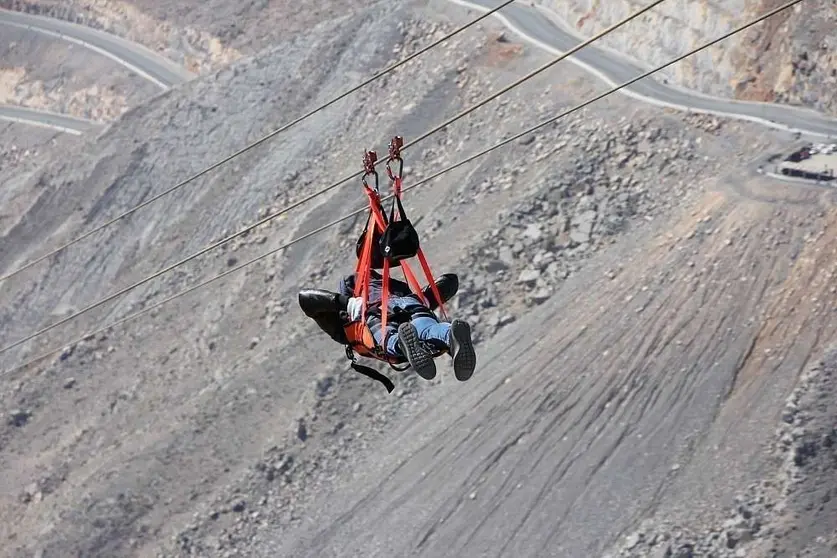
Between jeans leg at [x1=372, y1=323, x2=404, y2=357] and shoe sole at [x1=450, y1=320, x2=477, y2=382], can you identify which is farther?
jeans leg at [x1=372, y1=323, x2=404, y2=357]

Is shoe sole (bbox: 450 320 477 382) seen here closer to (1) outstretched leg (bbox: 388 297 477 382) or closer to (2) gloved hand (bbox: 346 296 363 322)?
(1) outstretched leg (bbox: 388 297 477 382)

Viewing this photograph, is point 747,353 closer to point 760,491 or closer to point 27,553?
point 760,491

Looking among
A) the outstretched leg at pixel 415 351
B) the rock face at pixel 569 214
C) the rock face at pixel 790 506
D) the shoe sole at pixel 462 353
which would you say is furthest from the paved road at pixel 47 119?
the shoe sole at pixel 462 353

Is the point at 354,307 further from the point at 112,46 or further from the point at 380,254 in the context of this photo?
the point at 112,46

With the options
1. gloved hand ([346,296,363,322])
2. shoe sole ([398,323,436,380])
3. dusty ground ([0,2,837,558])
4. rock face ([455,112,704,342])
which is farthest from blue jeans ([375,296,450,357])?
rock face ([455,112,704,342])

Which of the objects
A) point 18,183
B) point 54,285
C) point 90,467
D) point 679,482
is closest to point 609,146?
point 679,482
